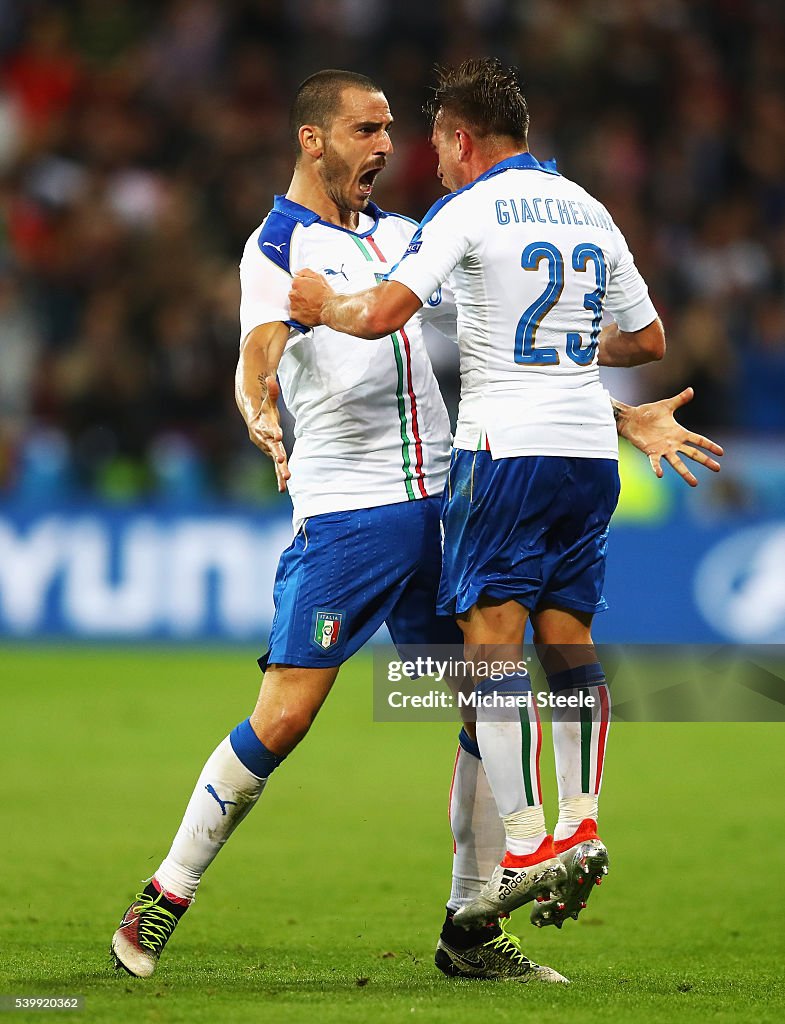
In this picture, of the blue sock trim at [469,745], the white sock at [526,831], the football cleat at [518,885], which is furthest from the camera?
the blue sock trim at [469,745]

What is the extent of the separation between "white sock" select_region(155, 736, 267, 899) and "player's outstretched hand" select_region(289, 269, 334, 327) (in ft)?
4.19

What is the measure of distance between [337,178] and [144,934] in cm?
234

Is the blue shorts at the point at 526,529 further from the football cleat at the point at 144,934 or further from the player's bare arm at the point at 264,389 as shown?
the football cleat at the point at 144,934

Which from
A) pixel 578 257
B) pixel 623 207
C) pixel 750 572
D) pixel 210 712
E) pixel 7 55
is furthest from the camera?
pixel 7 55

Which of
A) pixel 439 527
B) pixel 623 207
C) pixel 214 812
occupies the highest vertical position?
pixel 623 207

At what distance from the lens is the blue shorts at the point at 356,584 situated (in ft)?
15.9

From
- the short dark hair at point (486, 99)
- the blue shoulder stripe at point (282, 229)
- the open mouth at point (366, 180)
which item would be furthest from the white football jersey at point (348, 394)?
the short dark hair at point (486, 99)

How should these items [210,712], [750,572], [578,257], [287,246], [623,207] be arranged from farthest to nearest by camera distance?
[623,207]
[750,572]
[210,712]
[287,246]
[578,257]

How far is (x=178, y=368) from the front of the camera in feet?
41.8

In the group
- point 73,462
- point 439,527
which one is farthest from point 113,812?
point 73,462

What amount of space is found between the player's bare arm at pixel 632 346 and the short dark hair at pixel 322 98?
3.49 feet

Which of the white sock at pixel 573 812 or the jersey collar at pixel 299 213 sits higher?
the jersey collar at pixel 299 213

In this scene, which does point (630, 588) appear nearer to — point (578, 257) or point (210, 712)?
point (210, 712)

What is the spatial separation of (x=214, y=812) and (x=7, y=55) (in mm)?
12047
